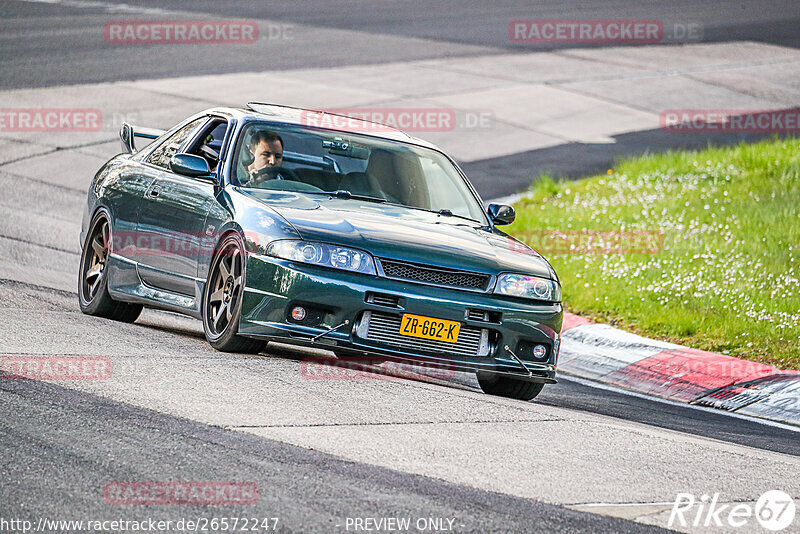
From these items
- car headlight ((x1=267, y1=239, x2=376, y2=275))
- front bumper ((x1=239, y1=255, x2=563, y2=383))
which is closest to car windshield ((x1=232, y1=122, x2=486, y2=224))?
car headlight ((x1=267, y1=239, x2=376, y2=275))

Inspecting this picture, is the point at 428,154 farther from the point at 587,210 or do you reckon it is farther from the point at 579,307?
the point at 587,210

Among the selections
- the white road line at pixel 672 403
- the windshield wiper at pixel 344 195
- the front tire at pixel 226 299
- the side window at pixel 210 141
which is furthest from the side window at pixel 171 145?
the white road line at pixel 672 403

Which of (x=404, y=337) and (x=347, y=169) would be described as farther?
(x=347, y=169)

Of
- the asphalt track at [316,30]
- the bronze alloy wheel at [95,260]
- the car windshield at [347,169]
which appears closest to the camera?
the car windshield at [347,169]

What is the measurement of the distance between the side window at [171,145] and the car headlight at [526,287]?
110 inches

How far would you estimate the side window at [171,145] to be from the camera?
948 cm

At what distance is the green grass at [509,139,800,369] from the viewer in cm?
1109

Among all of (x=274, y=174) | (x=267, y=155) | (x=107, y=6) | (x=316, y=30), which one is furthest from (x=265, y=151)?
(x=107, y=6)

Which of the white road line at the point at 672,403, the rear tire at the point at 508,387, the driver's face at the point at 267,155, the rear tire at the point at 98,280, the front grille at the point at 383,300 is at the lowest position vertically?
the white road line at the point at 672,403

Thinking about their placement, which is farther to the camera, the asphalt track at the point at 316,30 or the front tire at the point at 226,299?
the asphalt track at the point at 316,30

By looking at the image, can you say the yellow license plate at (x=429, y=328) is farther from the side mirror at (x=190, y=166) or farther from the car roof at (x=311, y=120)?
the car roof at (x=311, y=120)

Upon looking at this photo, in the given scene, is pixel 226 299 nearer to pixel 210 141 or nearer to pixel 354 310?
pixel 354 310

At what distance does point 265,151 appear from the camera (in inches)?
343

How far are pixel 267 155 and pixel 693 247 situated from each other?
6185 mm
